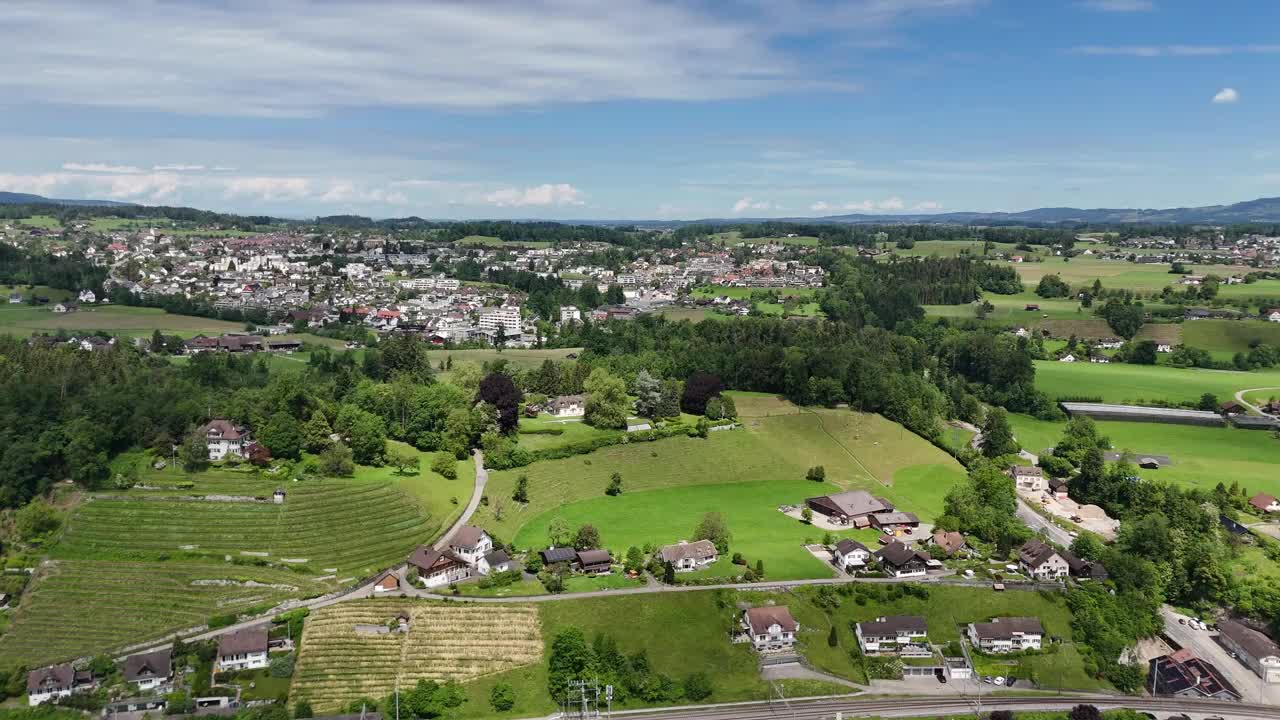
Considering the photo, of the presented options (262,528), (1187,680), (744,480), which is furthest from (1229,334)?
(262,528)

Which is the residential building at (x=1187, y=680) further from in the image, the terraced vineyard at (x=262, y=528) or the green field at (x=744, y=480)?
the terraced vineyard at (x=262, y=528)

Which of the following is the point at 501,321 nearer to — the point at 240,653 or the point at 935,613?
the point at 240,653

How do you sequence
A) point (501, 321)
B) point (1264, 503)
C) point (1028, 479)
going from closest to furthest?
point (1264, 503) < point (1028, 479) < point (501, 321)

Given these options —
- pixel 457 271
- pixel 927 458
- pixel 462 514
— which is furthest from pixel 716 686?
pixel 457 271

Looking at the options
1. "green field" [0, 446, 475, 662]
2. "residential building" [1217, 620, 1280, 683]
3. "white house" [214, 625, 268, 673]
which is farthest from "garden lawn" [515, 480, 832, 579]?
"residential building" [1217, 620, 1280, 683]

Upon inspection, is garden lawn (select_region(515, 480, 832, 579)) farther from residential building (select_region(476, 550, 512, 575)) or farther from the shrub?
the shrub
